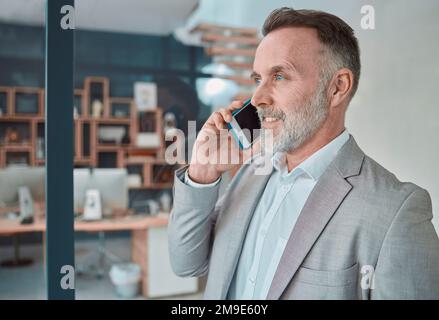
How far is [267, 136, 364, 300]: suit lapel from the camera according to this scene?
0.58 meters

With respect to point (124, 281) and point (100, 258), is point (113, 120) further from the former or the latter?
point (124, 281)

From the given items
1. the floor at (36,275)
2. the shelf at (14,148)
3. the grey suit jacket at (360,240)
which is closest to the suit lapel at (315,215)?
the grey suit jacket at (360,240)

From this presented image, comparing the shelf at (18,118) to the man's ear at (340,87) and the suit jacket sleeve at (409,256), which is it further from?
the suit jacket sleeve at (409,256)

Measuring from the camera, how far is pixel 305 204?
61 cm

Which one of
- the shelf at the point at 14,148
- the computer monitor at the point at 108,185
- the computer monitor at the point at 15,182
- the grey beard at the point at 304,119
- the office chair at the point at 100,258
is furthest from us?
the shelf at the point at 14,148

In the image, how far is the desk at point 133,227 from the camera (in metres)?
2.22

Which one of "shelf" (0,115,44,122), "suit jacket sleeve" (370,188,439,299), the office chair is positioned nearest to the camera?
"suit jacket sleeve" (370,188,439,299)

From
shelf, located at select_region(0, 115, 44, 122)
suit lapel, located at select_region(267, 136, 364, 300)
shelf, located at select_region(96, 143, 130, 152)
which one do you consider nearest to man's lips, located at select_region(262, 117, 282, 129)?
suit lapel, located at select_region(267, 136, 364, 300)

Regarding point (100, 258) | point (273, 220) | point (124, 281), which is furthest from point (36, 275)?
point (273, 220)

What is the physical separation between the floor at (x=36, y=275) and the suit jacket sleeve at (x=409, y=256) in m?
1.20

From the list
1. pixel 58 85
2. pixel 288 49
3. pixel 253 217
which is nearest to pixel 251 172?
pixel 253 217

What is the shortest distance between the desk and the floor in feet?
0.50

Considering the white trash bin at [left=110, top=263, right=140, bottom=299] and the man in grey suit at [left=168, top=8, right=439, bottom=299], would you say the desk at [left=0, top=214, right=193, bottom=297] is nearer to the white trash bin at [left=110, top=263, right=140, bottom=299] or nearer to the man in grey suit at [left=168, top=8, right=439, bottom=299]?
the white trash bin at [left=110, top=263, right=140, bottom=299]

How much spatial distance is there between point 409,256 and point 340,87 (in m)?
0.28
